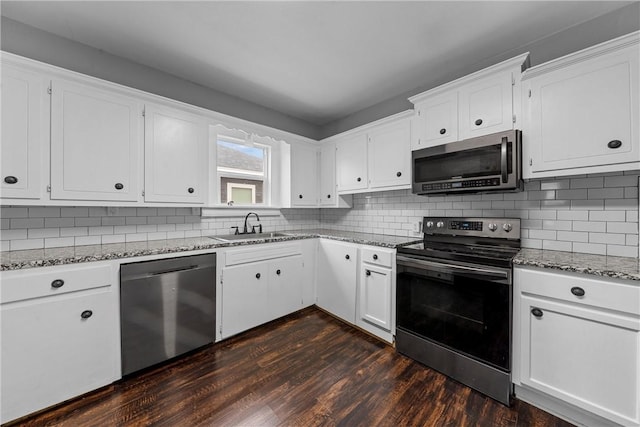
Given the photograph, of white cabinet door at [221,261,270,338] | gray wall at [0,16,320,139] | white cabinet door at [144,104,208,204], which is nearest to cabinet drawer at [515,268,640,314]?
white cabinet door at [221,261,270,338]

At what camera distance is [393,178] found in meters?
2.67

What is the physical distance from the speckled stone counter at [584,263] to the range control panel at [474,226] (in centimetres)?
27

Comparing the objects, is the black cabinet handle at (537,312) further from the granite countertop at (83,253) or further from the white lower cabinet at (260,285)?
the white lower cabinet at (260,285)

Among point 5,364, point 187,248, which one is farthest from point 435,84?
point 5,364

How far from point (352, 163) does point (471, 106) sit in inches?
54.1

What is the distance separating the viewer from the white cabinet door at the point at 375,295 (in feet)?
7.57

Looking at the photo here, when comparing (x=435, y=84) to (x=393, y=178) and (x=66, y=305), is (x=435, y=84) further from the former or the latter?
(x=66, y=305)

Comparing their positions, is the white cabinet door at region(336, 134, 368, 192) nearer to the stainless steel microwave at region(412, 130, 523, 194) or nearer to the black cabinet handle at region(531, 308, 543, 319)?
the stainless steel microwave at region(412, 130, 523, 194)

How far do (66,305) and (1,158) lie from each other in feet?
3.34

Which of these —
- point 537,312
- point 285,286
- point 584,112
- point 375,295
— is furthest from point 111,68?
point 537,312

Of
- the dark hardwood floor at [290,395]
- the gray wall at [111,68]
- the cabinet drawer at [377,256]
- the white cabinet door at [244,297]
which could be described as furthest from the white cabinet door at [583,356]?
the gray wall at [111,68]

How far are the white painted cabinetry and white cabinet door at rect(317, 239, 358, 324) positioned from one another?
136 cm

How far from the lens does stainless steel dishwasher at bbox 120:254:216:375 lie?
1.81 m

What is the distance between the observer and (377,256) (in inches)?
93.9
